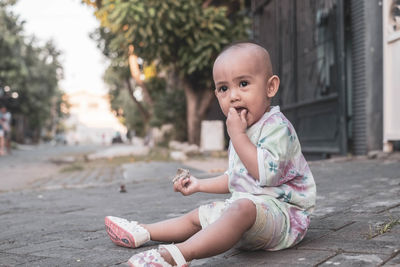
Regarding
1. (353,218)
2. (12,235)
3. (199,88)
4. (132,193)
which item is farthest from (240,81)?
(199,88)

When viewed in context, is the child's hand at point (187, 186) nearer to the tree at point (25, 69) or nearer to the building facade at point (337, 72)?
the building facade at point (337, 72)

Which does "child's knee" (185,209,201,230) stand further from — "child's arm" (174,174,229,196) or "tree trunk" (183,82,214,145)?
"tree trunk" (183,82,214,145)

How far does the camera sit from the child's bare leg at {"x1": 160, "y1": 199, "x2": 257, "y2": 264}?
1.78m

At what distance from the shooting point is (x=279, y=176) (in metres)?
2.00

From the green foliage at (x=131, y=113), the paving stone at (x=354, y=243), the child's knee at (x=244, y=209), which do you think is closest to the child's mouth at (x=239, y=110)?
the child's knee at (x=244, y=209)

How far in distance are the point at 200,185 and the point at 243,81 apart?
2.00 ft

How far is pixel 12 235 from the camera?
290cm

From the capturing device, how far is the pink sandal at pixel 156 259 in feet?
5.46

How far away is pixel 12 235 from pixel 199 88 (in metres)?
11.0

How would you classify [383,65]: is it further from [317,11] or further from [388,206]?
[388,206]

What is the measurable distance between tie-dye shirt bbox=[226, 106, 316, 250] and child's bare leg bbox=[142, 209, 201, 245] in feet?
0.87

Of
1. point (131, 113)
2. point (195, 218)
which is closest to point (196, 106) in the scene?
point (195, 218)

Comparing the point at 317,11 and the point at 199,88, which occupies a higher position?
the point at 317,11

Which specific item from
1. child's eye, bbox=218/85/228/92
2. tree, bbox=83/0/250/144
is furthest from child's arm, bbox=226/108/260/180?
tree, bbox=83/0/250/144
